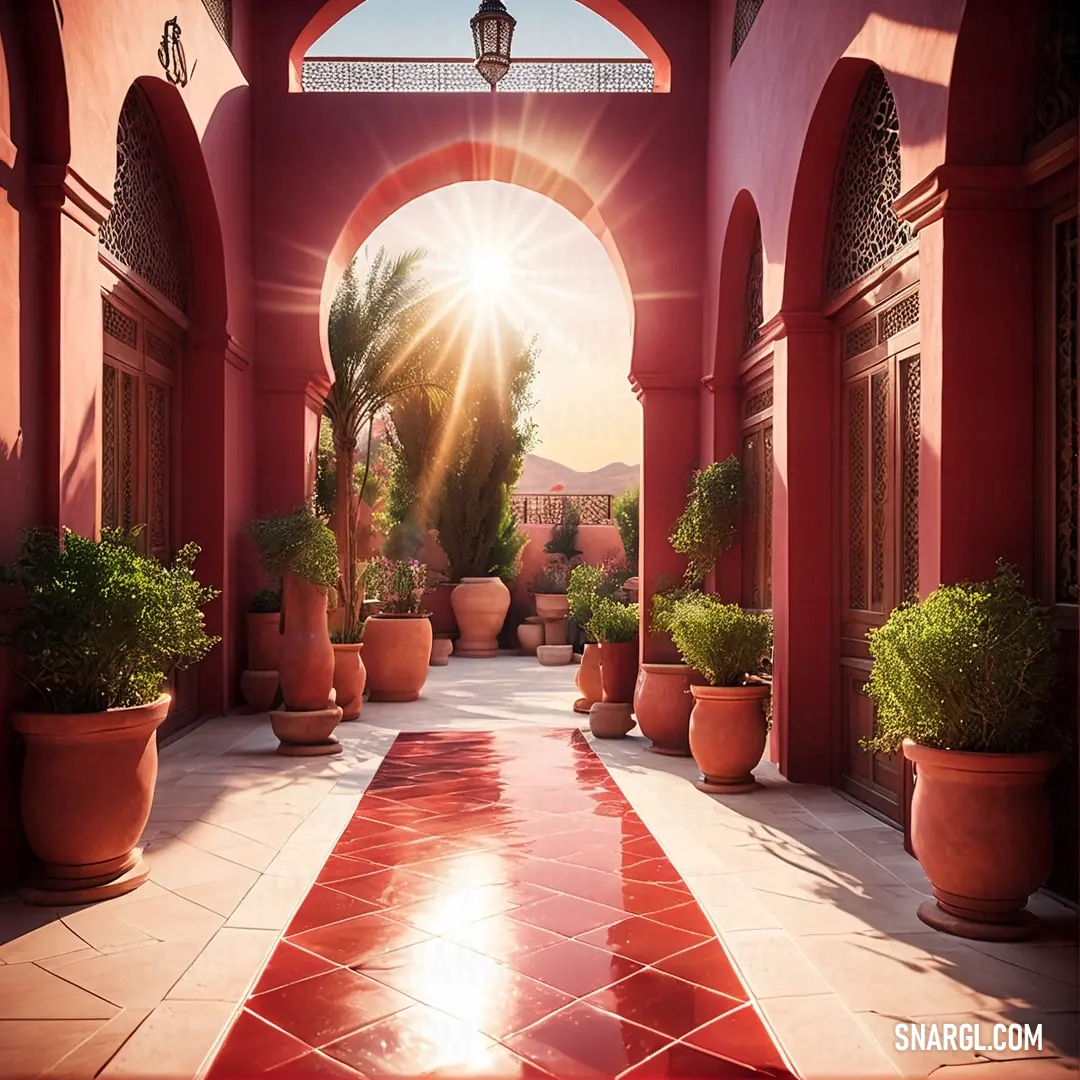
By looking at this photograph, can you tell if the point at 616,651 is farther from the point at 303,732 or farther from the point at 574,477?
the point at 574,477

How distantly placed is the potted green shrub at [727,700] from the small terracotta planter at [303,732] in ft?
9.48

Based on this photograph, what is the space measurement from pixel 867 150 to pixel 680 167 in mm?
4043

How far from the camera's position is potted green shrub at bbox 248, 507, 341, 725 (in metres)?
8.08

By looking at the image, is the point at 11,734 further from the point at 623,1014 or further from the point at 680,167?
the point at 680,167

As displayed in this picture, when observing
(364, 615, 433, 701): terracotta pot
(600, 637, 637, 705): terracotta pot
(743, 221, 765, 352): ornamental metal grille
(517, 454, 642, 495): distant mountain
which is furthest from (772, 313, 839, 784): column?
(517, 454, 642, 495): distant mountain

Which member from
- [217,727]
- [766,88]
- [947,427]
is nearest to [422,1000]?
[947,427]

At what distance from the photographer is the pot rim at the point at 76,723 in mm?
4453

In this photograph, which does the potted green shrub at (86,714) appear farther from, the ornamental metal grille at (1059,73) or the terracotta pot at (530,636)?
the terracotta pot at (530,636)

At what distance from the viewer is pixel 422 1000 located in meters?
3.47

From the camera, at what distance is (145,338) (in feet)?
27.1

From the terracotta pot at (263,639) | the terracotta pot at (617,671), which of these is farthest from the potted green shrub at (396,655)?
the terracotta pot at (617,671)

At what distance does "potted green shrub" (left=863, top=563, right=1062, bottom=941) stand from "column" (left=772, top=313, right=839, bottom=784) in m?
2.85

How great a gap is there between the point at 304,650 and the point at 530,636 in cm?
975

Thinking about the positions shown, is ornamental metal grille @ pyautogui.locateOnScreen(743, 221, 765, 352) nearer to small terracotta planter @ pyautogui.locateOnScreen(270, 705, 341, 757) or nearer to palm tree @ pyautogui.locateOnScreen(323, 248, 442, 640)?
palm tree @ pyautogui.locateOnScreen(323, 248, 442, 640)
